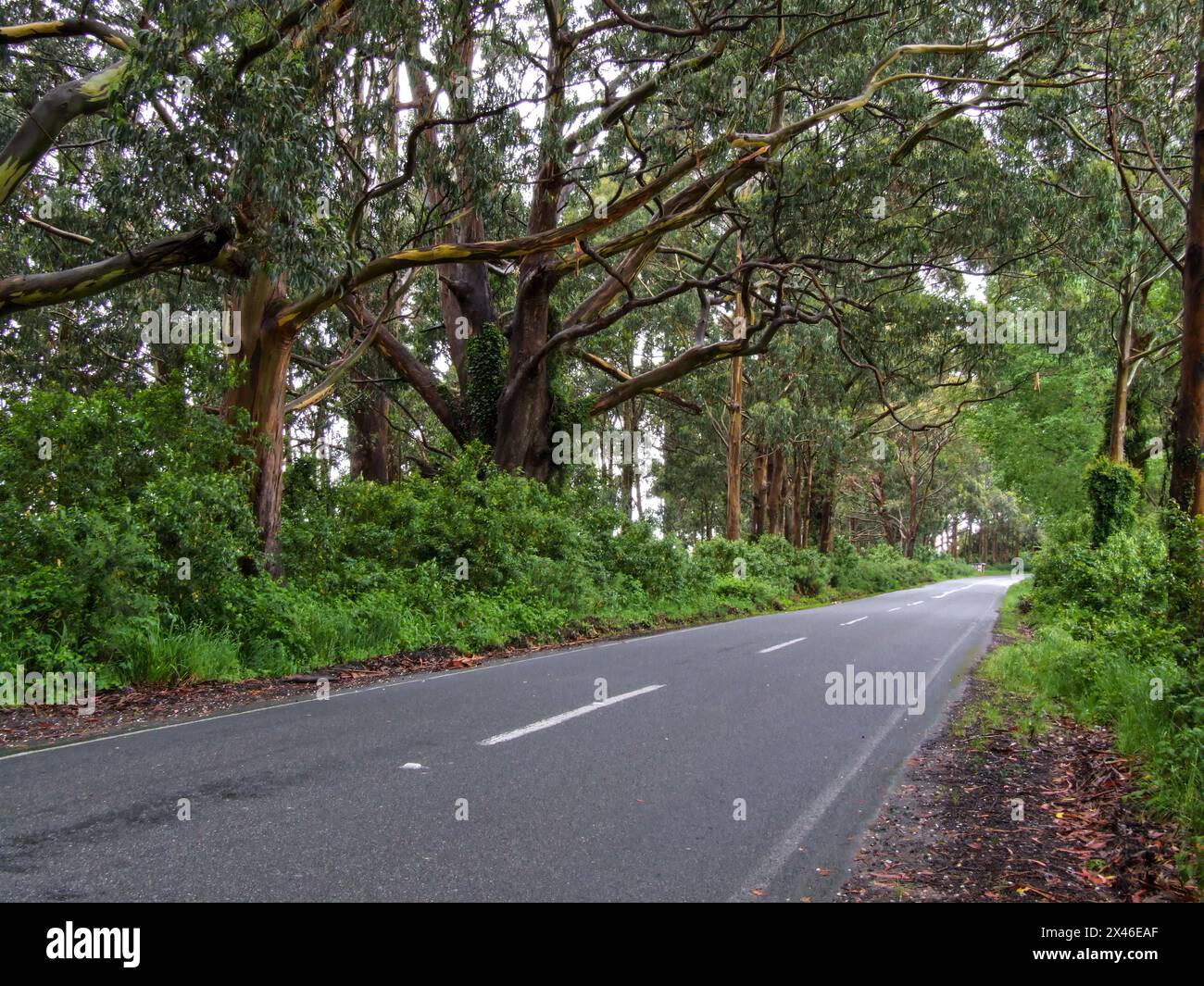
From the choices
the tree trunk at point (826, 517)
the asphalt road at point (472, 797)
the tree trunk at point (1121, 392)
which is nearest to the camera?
the asphalt road at point (472, 797)

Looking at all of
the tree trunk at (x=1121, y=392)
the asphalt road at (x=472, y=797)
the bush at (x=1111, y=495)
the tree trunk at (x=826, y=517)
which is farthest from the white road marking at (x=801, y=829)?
the tree trunk at (x=826, y=517)

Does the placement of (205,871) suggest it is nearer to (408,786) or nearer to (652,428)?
(408,786)

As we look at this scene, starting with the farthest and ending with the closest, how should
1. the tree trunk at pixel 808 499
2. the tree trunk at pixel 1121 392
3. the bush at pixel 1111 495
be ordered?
the tree trunk at pixel 808 499
the tree trunk at pixel 1121 392
the bush at pixel 1111 495

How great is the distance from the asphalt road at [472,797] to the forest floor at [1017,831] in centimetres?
21

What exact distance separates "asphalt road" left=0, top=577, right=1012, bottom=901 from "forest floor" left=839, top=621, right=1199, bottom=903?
205mm

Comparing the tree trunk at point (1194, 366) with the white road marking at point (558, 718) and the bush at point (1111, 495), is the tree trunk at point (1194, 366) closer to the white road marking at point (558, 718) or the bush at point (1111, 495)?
the white road marking at point (558, 718)

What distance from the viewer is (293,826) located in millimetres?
4180

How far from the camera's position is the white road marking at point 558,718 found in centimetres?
613

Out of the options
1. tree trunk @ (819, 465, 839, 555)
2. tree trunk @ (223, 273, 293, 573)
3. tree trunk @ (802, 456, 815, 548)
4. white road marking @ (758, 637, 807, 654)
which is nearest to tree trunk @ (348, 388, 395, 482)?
tree trunk @ (223, 273, 293, 573)

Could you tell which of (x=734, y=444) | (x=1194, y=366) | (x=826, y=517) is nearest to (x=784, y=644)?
(x=1194, y=366)

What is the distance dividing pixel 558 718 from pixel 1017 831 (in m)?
3.55

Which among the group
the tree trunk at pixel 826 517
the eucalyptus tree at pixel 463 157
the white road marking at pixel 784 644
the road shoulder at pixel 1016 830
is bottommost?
the white road marking at pixel 784 644

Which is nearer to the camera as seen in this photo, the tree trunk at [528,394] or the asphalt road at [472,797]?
the asphalt road at [472,797]

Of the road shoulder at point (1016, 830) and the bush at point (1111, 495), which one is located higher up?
the bush at point (1111, 495)
